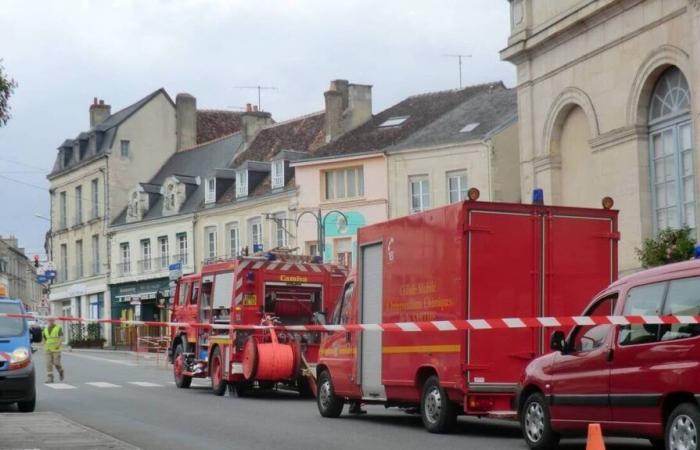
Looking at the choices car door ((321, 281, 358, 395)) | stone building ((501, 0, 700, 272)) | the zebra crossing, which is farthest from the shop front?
car door ((321, 281, 358, 395))

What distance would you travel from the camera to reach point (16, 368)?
19.2m

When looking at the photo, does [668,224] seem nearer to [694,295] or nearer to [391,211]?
[694,295]

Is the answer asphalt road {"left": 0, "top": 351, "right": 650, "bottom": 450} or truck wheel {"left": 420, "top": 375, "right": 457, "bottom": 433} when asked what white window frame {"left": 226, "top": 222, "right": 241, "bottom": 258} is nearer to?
asphalt road {"left": 0, "top": 351, "right": 650, "bottom": 450}

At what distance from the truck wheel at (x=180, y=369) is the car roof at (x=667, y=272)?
16.5 meters

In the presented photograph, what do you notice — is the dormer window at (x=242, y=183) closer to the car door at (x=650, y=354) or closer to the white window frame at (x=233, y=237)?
the white window frame at (x=233, y=237)

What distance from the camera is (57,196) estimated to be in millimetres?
78375

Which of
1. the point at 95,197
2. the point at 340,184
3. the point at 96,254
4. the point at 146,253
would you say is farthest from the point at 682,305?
the point at 96,254

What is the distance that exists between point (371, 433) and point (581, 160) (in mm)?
13043

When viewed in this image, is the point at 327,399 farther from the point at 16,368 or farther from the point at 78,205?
the point at 78,205

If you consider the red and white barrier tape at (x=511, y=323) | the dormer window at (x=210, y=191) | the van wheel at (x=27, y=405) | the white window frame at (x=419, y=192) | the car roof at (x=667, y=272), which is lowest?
the van wheel at (x=27, y=405)

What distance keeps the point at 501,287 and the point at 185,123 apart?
5715 cm

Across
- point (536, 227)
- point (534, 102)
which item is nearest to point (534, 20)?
point (534, 102)

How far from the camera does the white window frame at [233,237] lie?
5919 centimetres

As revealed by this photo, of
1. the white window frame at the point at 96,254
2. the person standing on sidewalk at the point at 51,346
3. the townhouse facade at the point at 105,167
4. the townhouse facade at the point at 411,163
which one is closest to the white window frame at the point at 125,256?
the townhouse facade at the point at 105,167
